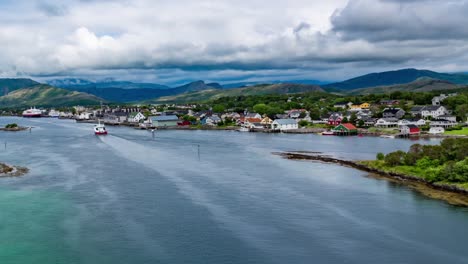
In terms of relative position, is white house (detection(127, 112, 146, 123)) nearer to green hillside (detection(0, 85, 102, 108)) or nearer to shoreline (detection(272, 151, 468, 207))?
shoreline (detection(272, 151, 468, 207))

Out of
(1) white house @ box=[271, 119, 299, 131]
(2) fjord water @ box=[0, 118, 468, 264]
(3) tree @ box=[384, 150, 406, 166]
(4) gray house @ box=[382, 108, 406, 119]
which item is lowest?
(2) fjord water @ box=[0, 118, 468, 264]

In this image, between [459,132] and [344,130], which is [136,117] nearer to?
[344,130]

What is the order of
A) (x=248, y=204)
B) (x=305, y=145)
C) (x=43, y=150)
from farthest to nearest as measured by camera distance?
1. (x=305, y=145)
2. (x=43, y=150)
3. (x=248, y=204)

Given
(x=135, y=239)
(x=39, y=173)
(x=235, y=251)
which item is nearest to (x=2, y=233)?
(x=135, y=239)

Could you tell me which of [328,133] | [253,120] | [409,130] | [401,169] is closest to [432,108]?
[409,130]

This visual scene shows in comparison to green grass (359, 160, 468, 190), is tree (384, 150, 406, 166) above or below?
above

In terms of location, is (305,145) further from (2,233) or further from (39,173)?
(2,233)

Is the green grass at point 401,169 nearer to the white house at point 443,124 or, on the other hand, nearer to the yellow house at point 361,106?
the white house at point 443,124

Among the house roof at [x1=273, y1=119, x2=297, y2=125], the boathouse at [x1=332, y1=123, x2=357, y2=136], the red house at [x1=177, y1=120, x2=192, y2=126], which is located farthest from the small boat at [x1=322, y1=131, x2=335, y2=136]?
the red house at [x1=177, y1=120, x2=192, y2=126]
